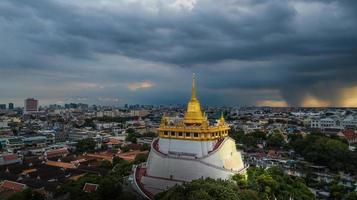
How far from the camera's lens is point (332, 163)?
177ft

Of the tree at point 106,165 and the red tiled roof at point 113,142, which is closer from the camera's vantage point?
the tree at point 106,165

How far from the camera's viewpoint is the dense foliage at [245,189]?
937 inches

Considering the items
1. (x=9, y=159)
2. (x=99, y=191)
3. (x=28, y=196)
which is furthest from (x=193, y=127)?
(x=9, y=159)

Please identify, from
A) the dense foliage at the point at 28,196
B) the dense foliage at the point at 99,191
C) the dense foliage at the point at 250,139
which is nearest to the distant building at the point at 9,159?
the dense foliage at the point at 99,191

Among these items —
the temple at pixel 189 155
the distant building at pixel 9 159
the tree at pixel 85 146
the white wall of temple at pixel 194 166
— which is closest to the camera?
the white wall of temple at pixel 194 166

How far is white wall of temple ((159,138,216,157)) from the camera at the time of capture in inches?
1332

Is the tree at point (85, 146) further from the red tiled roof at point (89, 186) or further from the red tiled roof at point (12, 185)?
the red tiled roof at point (89, 186)

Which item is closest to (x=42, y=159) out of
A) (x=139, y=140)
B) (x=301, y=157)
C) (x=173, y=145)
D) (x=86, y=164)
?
(x=86, y=164)

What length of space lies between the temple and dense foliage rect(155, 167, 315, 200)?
1.98 meters

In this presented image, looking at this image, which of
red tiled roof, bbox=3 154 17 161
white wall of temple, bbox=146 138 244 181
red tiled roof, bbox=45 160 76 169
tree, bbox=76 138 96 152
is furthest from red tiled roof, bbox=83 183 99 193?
tree, bbox=76 138 96 152

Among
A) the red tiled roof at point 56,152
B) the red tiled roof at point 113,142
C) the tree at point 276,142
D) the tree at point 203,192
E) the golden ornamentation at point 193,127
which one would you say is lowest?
the red tiled roof at point 56,152

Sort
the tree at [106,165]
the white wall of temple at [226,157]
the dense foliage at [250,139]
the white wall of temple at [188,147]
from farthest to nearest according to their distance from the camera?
the dense foliage at [250,139], the tree at [106,165], the white wall of temple at [188,147], the white wall of temple at [226,157]

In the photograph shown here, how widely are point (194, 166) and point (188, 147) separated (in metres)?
2.22

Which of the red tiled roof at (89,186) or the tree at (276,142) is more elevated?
the tree at (276,142)
